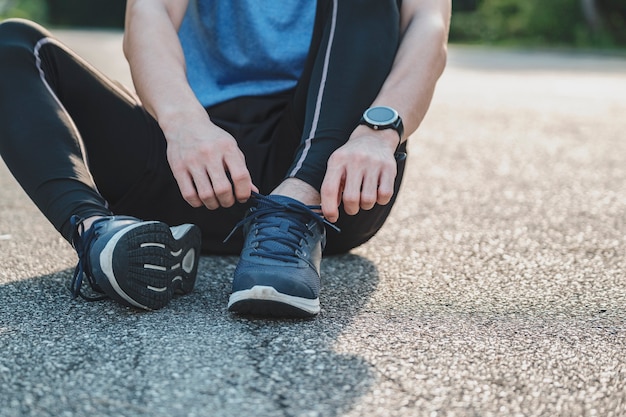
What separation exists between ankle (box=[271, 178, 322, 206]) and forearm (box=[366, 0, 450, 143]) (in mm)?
233

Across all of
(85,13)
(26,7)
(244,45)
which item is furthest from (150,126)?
(26,7)

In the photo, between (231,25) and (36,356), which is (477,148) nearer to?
(231,25)

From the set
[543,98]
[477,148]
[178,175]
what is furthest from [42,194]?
[543,98]

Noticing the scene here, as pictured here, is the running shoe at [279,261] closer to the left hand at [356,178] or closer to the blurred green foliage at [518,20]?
the left hand at [356,178]

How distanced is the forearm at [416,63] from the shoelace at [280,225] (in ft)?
0.93

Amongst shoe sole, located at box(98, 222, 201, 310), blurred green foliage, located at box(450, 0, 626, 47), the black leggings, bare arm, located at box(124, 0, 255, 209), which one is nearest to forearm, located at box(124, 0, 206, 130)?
bare arm, located at box(124, 0, 255, 209)

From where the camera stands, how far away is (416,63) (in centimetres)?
182

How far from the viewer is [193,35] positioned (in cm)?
215

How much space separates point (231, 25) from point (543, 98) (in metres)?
4.78

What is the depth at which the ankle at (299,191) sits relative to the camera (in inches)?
65.2

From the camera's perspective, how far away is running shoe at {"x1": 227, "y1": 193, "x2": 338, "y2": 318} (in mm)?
1517

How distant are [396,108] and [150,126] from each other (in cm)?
54

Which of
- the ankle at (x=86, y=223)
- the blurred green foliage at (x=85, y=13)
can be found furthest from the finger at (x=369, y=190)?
the blurred green foliage at (x=85, y=13)

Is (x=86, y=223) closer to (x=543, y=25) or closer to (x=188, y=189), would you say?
(x=188, y=189)
